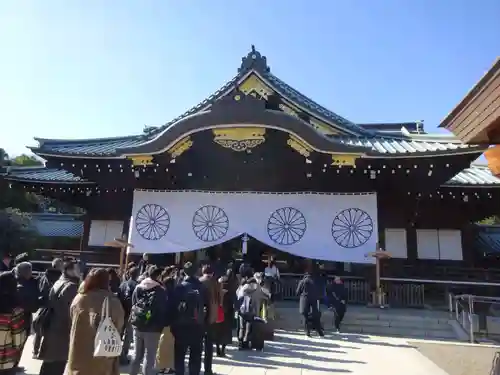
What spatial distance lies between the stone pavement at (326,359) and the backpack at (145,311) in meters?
1.67

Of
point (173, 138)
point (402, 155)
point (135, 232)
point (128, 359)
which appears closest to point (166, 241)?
point (135, 232)

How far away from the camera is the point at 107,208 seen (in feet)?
46.8

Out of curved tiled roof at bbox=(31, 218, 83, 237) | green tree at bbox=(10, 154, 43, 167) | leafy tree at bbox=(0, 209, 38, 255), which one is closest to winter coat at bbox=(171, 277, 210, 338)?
leafy tree at bbox=(0, 209, 38, 255)

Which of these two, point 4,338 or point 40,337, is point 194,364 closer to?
point 40,337

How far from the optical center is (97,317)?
359cm

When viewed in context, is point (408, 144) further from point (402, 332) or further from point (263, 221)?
point (402, 332)

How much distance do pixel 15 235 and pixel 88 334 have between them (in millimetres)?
13319

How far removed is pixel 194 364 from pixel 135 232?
7944 mm

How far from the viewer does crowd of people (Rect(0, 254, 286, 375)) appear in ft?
11.8

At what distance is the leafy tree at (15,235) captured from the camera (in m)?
14.4

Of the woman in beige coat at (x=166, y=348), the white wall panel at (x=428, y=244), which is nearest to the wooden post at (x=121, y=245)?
the woman in beige coat at (x=166, y=348)

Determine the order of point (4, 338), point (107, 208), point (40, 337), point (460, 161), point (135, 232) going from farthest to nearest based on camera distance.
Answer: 1. point (107, 208)
2. point (135, 232)
3. point (460, 161)
4. point (40, 337)
5. point (4, 338)

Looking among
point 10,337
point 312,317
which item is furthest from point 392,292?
point 10,337

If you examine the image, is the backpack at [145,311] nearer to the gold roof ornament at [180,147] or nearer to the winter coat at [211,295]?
the winter coat at [211,295]
